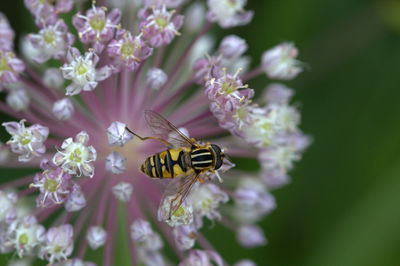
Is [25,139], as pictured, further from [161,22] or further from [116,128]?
[161,22]

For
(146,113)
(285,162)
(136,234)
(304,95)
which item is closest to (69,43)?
(146,113)

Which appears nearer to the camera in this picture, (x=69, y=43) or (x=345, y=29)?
(x=69, y=43)

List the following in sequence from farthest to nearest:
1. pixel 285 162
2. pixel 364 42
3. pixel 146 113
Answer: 1. pixel 364 42
2. pixel 285 162
3. pixel 146 113

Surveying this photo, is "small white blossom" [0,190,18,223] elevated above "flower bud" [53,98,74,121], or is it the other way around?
"flower bud" [53,98,74,121]

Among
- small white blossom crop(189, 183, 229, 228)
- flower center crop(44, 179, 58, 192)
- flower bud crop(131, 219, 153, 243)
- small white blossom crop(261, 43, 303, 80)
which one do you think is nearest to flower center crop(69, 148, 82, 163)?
flower center crop(44, 179, 58, 192)

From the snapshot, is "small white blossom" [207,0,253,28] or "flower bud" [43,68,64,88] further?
"small white blossom" [207,0,253,28]

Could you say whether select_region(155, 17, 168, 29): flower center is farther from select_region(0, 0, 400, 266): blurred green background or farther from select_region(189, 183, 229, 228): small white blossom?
select_region(0, 0, 400, 266): blurred green background

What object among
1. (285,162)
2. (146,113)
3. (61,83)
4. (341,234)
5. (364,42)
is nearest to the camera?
(146,113)

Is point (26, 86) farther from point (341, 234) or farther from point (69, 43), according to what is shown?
point (341, 234)

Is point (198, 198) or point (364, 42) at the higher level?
point (364, 42)
